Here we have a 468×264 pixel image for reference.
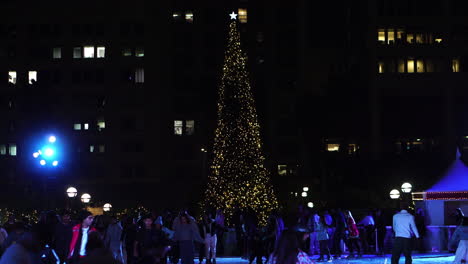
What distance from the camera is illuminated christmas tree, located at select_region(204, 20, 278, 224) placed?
43531mm

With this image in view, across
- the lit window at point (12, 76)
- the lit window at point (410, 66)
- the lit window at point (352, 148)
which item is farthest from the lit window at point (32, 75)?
the lit window at point (410, 66)

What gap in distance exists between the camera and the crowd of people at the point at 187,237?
35.9 ft

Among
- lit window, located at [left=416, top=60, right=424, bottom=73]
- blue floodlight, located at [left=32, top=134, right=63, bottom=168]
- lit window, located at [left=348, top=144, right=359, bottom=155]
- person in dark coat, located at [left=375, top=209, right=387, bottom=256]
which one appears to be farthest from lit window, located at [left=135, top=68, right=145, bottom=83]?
blue floodlight, located at [left=32, top=134, right=63, bottom=168]

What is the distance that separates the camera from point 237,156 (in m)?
44.8

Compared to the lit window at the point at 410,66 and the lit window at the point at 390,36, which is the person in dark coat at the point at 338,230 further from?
the lit window at the point at 390,36

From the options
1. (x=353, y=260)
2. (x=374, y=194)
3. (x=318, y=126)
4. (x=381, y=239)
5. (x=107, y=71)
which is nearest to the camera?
(x=353, y=260)

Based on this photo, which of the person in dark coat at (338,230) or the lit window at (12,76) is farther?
the lit window at (12,76)

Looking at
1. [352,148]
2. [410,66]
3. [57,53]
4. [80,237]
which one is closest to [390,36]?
[410,66]

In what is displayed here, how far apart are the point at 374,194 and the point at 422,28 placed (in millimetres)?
26899

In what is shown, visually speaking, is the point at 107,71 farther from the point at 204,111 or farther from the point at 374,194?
the point at 374,194

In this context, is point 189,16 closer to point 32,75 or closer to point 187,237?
point 32,75

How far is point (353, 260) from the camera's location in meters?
31.9

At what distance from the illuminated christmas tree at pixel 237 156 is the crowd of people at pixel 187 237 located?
1.53 metres

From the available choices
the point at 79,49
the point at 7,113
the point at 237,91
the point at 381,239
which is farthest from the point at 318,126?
the point at 381,239
